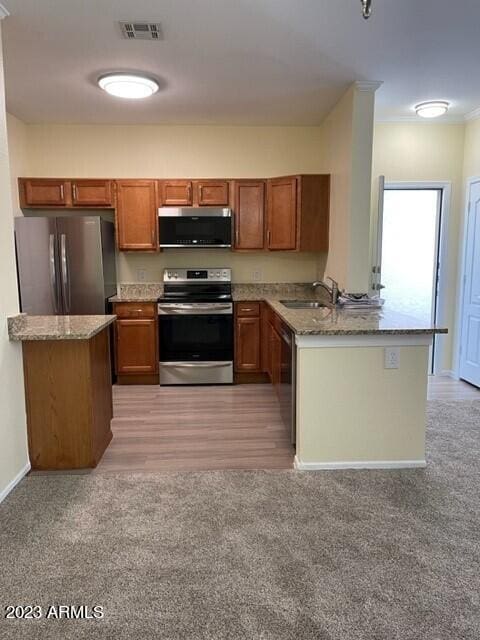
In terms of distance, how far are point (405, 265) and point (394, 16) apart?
9.48 ft

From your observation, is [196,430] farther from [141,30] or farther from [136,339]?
[141,30]

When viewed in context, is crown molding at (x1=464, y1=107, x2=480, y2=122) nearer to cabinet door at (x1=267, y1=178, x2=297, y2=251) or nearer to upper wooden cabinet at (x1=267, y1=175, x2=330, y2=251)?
upper wooden cabinet at (x1=267, y1=175, x2=330, y2=251)

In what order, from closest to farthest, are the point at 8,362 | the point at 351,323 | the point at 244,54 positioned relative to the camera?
the point at 8,362, the point at 351,323, the point at 244,54

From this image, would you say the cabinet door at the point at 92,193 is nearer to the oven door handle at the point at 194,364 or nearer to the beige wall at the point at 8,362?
the oven door handle at the point at 194,364

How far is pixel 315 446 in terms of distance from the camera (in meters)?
2.75

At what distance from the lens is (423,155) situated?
477 cm

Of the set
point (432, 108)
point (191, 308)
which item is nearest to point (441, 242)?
point (432, 108)

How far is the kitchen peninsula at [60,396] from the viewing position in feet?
8.77

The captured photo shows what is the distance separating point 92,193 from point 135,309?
132 cm

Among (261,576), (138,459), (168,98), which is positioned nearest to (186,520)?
(261,576)

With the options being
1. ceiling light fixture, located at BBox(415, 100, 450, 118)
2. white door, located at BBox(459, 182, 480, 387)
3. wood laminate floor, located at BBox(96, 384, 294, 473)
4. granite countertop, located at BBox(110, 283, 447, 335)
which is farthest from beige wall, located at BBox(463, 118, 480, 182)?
wood laminate floor, located at BBox(96, 384, 294, 473)

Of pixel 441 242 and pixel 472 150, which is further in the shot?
pixel 441 242

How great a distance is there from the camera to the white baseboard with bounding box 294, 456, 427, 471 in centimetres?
276

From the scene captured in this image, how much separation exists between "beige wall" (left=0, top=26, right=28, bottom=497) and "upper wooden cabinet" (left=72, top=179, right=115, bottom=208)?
2.18 m
